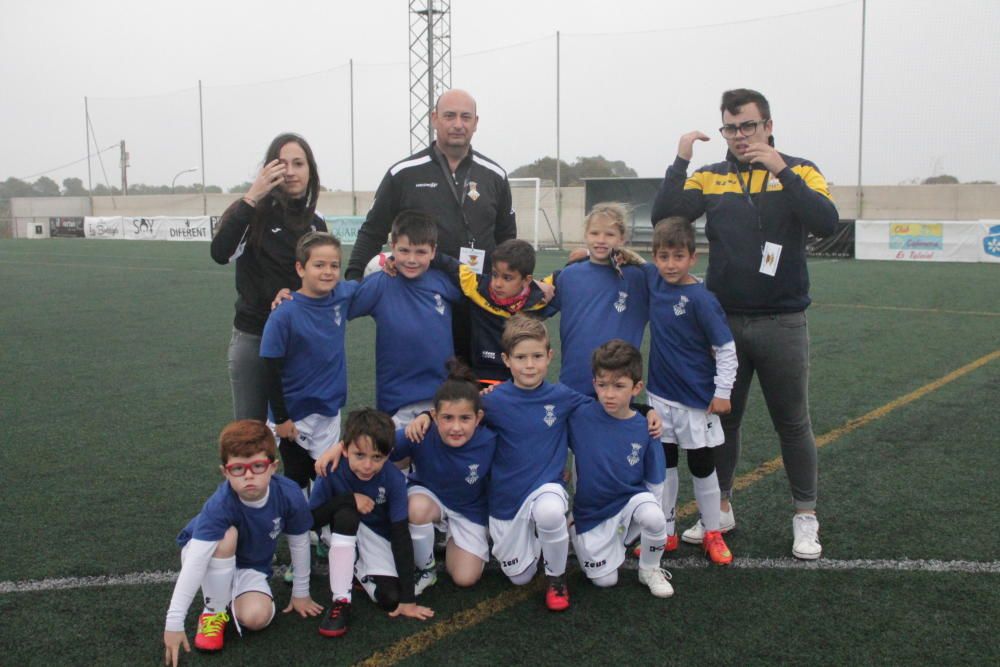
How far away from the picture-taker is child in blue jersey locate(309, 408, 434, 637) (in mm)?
3389

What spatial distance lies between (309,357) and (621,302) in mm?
1374

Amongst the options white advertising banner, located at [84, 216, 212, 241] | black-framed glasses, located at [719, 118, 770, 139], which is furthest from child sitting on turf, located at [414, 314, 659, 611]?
white advertising banner, located at [84, 216, 212, 241]

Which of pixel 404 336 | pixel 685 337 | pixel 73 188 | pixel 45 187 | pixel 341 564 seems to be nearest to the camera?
pixel 341 564

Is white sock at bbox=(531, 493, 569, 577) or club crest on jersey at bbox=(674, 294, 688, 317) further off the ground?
club crest on jersey at bbox=(674, 294, 688, 317)

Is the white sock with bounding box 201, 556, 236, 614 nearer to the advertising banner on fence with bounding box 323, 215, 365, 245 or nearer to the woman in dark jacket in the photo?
the woman in dark jacket

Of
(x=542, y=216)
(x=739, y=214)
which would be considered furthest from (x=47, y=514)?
(x=542, y=216)

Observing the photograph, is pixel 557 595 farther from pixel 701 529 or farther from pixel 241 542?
Answer: pixel 241 542

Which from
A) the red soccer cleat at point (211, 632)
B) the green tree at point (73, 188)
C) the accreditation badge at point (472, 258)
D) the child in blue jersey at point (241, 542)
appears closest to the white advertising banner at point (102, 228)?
the green tree at point (73, 188)

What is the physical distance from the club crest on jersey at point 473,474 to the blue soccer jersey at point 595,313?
0.58 m

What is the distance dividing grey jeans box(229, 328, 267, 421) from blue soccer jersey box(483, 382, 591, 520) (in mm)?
1019

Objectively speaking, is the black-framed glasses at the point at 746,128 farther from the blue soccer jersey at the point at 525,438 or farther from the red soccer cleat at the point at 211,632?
the red soccer cleat at the point at 211,632

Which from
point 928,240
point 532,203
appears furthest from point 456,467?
point 532,203

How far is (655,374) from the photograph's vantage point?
3986mm

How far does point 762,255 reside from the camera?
382cm
